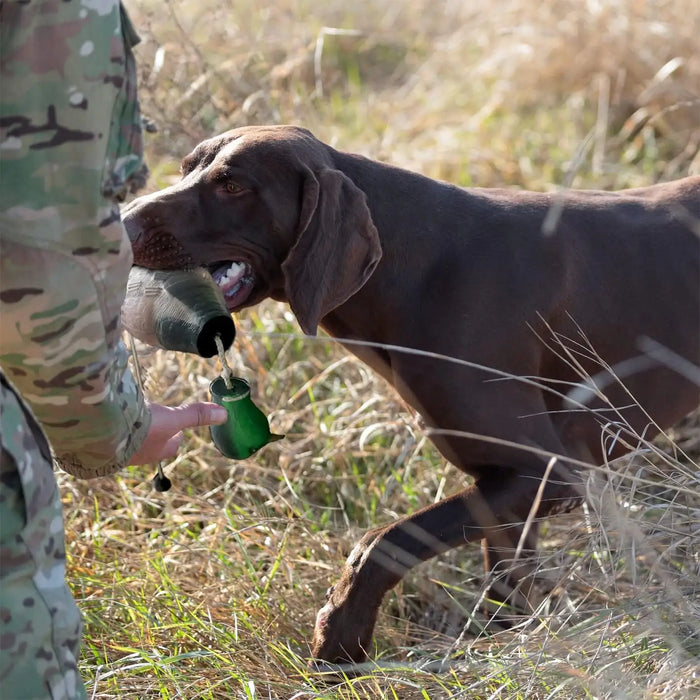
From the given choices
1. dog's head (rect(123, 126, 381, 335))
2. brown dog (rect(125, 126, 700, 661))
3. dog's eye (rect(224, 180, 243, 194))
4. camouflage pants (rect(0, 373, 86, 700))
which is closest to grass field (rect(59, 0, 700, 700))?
brown dog (rect(125, 126, 700, 661))

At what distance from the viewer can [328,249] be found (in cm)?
324

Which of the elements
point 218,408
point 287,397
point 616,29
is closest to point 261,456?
point 287,397

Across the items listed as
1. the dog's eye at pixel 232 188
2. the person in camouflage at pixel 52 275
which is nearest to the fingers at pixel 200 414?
the person in camouflage at pixel 52 275

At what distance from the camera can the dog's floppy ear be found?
321 cm

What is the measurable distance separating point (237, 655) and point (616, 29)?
532 centimetres

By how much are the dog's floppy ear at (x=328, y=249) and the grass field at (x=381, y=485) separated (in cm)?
32

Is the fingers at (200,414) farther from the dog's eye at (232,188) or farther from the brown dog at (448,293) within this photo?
the dog's eye at (232,188)

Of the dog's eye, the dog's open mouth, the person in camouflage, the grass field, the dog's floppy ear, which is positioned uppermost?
the person in camouflage

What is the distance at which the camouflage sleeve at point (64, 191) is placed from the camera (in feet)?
5.90

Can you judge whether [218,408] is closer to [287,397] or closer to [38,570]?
[38,570]

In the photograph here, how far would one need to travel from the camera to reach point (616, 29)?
719cm

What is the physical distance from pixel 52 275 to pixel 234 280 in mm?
1461

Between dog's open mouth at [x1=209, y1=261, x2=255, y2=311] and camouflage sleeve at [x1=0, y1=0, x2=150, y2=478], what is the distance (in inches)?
50.9

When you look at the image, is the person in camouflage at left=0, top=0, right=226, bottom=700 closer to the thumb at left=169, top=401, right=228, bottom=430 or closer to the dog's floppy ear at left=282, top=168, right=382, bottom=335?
the thumb at left=169, top=401, right=228, bottom=430
